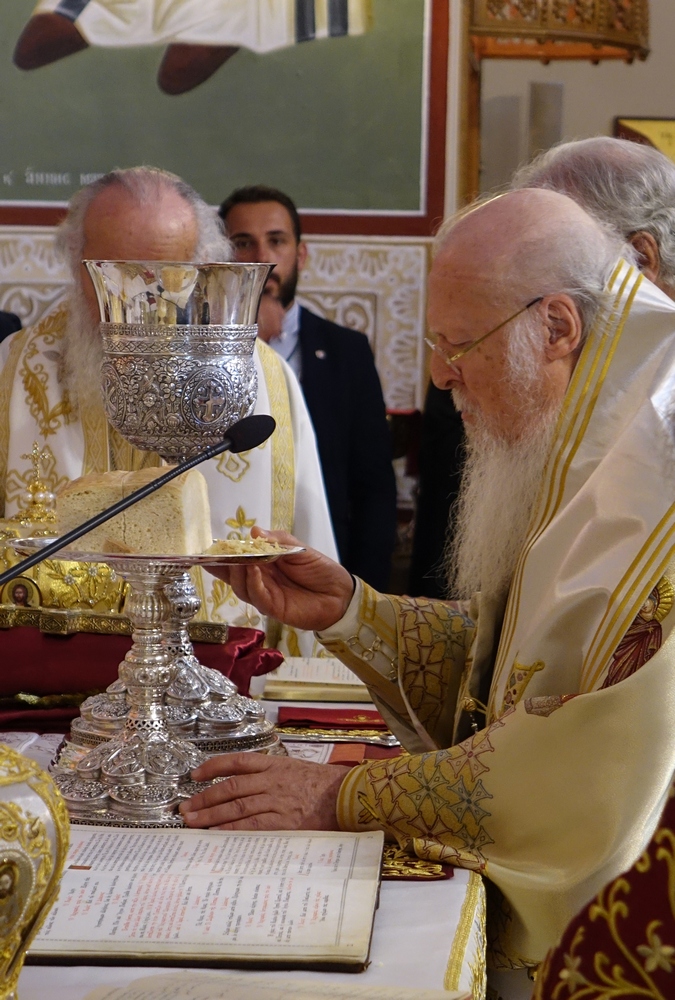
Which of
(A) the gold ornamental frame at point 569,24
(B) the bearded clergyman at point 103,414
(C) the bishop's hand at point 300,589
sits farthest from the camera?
(A) the gold ornamental frame at point 569,24

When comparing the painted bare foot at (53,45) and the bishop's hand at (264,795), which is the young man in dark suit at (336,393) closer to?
the painted bare foot at (53,45)

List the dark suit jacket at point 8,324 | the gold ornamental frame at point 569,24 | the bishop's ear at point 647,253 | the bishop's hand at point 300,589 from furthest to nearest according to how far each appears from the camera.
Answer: the dark suit jacket at point 8,324 → the gold ornamental frame at point 569,24 → the bishop's ear at point 647,253 → the bishop's hand at point 300,589

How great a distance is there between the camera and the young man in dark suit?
427 cm

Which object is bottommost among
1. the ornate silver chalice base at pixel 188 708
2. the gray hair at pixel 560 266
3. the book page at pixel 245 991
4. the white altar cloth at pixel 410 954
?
the ornate silver chalice base at pixel 188 708

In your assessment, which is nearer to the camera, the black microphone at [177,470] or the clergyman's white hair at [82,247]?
the black microphone at [177,470]

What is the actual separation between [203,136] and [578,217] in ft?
12.5

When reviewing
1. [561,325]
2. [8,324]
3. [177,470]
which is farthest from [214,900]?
[8,324]

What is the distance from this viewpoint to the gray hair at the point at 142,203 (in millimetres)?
3086

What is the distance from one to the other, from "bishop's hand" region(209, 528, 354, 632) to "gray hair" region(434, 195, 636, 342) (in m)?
0.54

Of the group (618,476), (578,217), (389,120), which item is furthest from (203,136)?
(618,476)

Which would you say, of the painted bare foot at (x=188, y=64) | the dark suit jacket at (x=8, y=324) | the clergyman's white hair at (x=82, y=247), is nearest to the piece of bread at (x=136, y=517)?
the clergyman's white hair at (x=82, y=247)

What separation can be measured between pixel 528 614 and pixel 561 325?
1.63 ft

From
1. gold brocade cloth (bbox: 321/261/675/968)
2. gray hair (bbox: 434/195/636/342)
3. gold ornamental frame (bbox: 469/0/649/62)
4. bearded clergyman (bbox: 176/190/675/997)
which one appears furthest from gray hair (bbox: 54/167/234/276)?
gold ornamental frame (bbox: 469/0/649/62)

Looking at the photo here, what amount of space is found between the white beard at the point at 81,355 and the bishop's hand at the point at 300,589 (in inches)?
44.0
